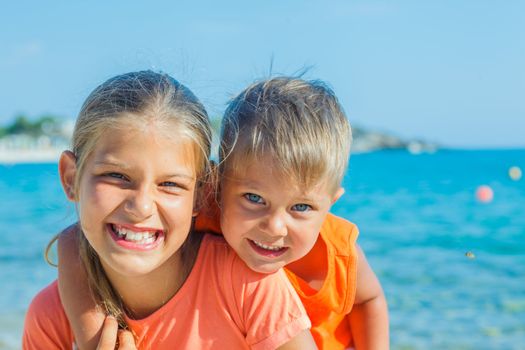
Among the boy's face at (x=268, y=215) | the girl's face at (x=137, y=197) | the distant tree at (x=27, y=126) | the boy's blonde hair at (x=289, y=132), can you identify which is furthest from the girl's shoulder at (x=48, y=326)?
the distant tree at (x=27, y=126)

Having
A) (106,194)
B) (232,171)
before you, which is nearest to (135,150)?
(106,194)

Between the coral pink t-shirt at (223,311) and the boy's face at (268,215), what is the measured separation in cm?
8

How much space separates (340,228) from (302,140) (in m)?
0.57

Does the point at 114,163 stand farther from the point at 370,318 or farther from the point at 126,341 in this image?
the point at 370,318

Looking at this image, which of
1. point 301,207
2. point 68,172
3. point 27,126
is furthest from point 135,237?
point 27,126

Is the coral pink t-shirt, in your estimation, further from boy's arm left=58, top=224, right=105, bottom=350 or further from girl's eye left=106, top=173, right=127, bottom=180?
girl's eye left=106, top=173, right=127, bottom=180

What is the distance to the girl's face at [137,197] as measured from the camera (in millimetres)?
2297

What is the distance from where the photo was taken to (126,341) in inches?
98.4

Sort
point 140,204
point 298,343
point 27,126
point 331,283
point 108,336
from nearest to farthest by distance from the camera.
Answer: point 140,204 < point 298,343 < point 108,336 < point 331,283 < point 27,126

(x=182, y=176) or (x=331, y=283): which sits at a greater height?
(x=182, y=176)

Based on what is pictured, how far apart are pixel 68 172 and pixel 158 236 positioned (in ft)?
1.28

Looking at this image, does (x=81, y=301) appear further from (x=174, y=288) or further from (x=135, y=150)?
(x=135, y=150)

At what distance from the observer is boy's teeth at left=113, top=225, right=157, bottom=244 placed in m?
2.35

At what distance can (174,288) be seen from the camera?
8.48 ft
